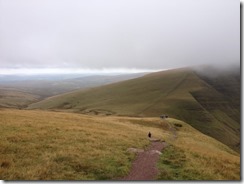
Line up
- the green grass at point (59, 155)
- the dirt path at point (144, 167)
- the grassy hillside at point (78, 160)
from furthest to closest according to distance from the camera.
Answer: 1. the dirt path at point (144, 167)
2. the grassy hillside at point (78, 160)
3. the green grass at point (59, 155)

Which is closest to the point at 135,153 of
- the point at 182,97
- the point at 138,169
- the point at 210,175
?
the point at 138,169

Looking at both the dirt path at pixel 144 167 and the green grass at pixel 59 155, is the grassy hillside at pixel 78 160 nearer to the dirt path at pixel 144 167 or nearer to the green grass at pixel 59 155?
the green grass at pixel 59 155

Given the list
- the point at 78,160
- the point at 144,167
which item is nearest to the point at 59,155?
the point at 78,160

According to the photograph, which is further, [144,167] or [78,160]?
[144,167]

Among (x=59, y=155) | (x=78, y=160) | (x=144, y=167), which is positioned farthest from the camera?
(x=59, y=155)

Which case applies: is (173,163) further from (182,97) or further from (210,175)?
(182,97)

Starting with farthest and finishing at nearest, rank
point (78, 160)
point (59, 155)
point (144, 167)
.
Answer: point (59, 155)
point (144, 167)
point (78, 160)

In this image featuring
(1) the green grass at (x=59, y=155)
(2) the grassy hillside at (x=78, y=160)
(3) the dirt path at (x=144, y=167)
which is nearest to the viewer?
(1) the green grass at (x=59, y=155)

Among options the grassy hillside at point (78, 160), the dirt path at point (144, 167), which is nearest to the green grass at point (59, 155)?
the grassy hillside at point (78, 160)

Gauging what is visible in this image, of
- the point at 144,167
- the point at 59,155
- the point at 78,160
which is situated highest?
the point at 59,155

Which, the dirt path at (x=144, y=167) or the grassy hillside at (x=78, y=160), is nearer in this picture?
the grassy hillside at (x=78, y=160)

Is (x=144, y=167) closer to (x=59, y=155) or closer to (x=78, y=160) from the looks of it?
(x=78, y=160)

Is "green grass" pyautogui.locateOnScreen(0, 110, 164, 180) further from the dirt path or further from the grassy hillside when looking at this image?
the dirt path

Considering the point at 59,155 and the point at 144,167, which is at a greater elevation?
the point at 59,155
